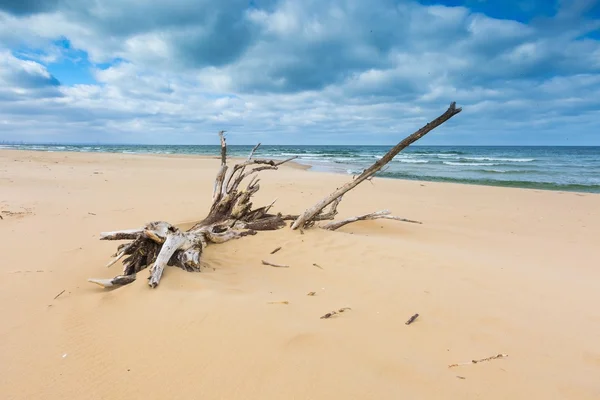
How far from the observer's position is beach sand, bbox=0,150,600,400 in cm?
212

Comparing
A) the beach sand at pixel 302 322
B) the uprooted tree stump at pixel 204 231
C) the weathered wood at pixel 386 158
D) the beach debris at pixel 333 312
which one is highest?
the weathered wood at pixel 386 158

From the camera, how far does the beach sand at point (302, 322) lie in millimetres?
2117

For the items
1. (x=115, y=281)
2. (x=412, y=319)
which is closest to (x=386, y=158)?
(x=412, y=319)

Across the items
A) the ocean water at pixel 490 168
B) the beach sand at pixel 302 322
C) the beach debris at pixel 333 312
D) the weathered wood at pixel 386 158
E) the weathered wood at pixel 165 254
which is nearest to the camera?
the beach sand at pixel 302 322

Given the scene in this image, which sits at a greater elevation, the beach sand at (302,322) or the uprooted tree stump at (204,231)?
the uprooted tree stump at (204,231)

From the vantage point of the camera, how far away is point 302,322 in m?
2.70

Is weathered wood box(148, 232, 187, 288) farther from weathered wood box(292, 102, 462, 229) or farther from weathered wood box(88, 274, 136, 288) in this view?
weathered wood box(292, 102, 462, 229)

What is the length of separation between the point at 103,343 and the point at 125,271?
1249 mm

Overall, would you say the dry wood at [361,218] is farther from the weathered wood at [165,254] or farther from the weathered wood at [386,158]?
the weathered wood at [165,254]

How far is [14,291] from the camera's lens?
133 inches

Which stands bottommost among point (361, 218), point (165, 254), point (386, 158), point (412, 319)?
point (412, 319)

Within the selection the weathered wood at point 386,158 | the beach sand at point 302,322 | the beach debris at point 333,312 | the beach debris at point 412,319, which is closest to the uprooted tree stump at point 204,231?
the weathered wood at point 386,158

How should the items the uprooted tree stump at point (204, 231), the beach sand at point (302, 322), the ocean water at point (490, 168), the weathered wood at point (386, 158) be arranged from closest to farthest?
the beach sand at point (302, 322)
the uprooted tree stump at point (204, 231)
the weathered wood at point (386, 158)
the ocean water at point (490, 168)

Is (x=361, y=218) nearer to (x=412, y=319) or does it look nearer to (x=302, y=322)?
(x=412, y=319)
